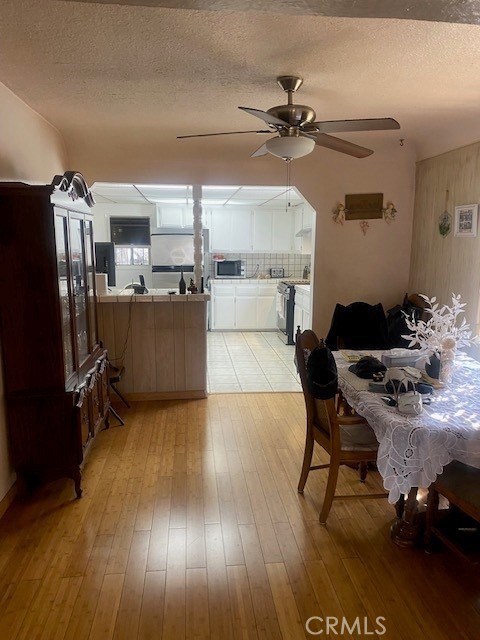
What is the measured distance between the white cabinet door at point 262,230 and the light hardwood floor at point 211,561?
492 centimetres

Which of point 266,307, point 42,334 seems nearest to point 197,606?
point 42,334

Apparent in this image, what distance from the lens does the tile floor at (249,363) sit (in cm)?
470

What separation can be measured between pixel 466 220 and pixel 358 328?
50.2 inches

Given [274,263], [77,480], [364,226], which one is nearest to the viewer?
[77,480]

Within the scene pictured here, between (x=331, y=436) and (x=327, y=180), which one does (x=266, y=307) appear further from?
(x=331, y=436)

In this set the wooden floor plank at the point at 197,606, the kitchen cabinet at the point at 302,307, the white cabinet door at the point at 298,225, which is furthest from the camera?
the white cabinet door at the point at 298,225

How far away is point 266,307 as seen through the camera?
24.1 ft

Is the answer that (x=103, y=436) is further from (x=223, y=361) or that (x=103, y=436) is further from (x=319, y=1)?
(x=319, y=1)

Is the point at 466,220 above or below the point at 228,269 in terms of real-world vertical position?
above

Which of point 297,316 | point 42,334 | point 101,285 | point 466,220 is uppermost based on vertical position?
point 466,220

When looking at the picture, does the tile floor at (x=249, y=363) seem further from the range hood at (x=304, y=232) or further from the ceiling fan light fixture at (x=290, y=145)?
the ceiling fan light fixture at (x=290, y=145)

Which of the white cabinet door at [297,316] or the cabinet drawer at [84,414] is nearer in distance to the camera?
the cabinet drawer at [84,414]

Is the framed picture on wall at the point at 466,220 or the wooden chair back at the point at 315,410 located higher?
the framed picture on wall at the point at 466,220

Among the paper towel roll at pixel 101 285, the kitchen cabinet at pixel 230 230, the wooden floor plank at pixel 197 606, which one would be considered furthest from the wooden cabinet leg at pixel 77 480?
the kitchen cabinet at pixel 230 230
